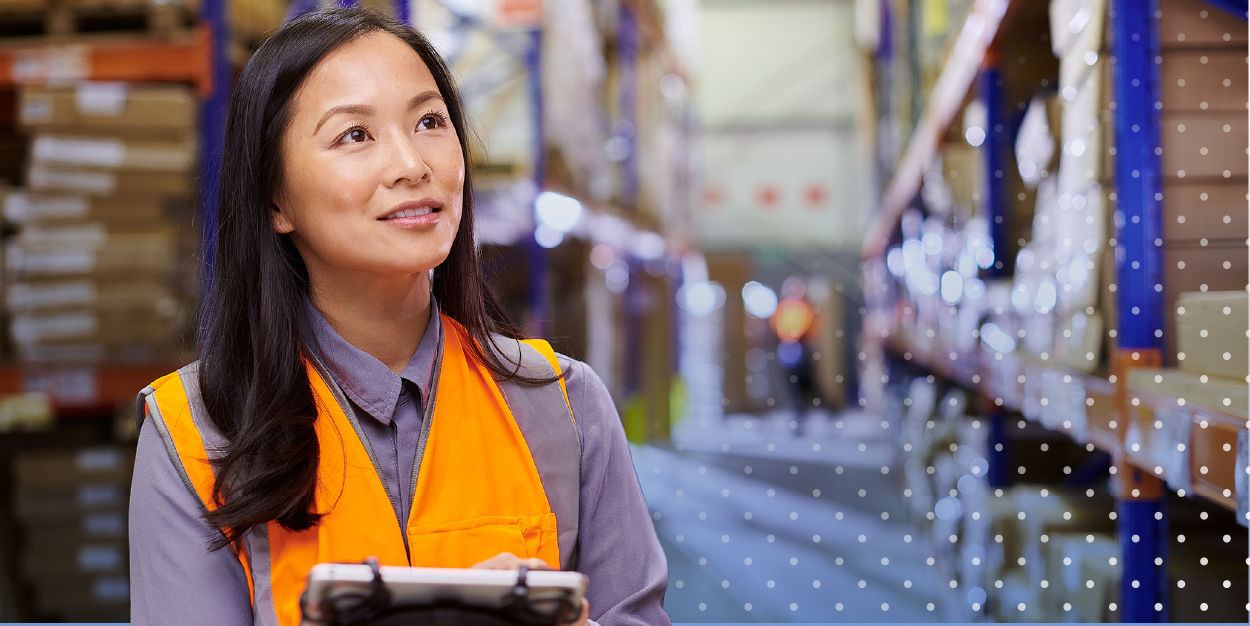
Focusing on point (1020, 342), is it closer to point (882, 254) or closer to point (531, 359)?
point (531, 359)

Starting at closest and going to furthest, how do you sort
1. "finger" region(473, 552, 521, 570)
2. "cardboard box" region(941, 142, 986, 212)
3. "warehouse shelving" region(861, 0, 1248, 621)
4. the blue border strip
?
"finger" region(473, 552, 521, 570) < "warehouse shelving" region(861, 0, 1248, 621) < the blue border strip < "cardboard box" region(941, 142, 986, 212)

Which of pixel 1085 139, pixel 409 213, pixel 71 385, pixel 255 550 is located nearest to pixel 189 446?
pixel 255 550

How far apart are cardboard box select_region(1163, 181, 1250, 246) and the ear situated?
5.43 feet

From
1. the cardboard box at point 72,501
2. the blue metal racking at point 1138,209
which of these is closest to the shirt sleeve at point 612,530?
the blue metal racking at point 1138,209

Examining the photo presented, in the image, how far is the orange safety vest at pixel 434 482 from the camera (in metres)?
1.19

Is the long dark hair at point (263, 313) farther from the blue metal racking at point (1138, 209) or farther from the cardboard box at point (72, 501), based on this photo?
the cardboard box at point (72, 501)

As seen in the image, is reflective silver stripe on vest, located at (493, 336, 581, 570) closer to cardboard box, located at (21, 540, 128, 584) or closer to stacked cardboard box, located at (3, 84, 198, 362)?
stacked cardboard box, located at (3, 84, 198, 362)

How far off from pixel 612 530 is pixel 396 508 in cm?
28

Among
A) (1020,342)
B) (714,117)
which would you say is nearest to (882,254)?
(714,117)

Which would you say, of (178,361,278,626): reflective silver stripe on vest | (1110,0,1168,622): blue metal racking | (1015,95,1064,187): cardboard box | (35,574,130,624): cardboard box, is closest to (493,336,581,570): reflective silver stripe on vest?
(178,361,278,626): reflective silver stripe on vest

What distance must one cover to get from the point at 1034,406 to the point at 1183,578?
24.9 inches

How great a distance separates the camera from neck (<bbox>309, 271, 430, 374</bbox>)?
1344 millimetres

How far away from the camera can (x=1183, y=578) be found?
2.17 metres

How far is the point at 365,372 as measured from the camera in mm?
1313
